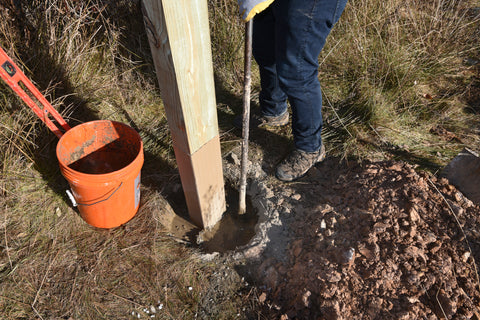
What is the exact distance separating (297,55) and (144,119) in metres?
1.47

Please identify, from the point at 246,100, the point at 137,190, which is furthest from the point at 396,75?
the point at 137,190

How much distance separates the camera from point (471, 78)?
309 centimetres

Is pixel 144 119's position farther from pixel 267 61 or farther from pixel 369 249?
pixel 369 249

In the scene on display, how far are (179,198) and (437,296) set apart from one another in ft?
5.35

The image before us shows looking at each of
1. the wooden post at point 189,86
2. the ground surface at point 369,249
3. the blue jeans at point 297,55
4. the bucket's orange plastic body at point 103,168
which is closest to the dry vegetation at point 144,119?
the bucket's orange plastic body at point 103,168

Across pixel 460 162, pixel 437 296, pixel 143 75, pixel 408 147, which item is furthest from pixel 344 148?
pixel 143 75

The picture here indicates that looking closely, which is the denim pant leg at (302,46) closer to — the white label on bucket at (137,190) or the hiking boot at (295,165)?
the hiking boot at (295,165)

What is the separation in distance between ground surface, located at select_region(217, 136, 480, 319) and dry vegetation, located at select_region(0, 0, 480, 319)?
0.86 feet

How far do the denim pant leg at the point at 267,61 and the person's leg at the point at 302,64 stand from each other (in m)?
0.38

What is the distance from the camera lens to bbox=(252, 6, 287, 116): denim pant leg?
2.11m

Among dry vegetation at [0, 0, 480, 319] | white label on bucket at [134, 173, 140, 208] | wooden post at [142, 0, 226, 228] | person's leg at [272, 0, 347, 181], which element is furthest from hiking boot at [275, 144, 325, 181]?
white label on bucket at [134, 173, 140, 208]

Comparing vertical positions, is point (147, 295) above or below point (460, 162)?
below

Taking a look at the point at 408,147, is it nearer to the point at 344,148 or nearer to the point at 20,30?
the point at 344,148

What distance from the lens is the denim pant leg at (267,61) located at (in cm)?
211
